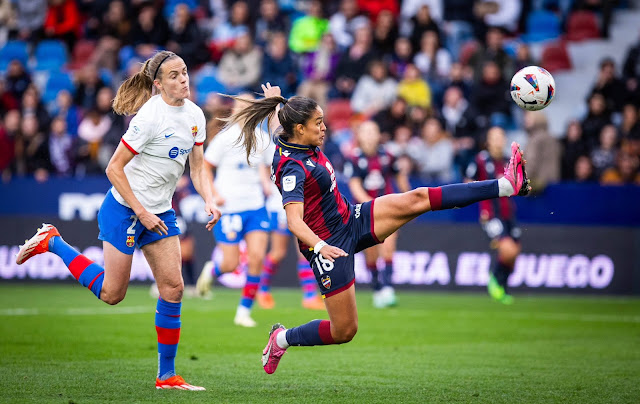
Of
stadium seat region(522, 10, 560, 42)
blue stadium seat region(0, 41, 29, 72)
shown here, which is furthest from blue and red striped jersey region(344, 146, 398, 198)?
blue stadium seat region(0, 41, 29, 72)

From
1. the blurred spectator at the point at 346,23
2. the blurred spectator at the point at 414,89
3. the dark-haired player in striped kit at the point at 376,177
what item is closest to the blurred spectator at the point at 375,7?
the blurred spectator at the point at 346,23

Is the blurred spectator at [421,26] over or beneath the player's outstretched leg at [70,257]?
over

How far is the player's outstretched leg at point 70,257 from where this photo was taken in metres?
7.82

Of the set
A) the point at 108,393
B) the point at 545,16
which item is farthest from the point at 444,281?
the point at 108,393

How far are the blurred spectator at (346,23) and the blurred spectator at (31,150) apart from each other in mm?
6919

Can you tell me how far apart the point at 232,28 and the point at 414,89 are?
5135 millimetres

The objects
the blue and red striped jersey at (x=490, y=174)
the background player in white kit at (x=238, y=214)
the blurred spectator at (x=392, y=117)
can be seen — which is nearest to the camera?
the background player in white kit at (x=238, y=214)

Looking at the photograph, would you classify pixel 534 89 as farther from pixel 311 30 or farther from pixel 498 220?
pixel 311 30

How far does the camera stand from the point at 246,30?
22188 millimetres

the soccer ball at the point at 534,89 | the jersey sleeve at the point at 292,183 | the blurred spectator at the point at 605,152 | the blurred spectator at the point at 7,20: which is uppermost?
the blurred spectator at the point at 7,20

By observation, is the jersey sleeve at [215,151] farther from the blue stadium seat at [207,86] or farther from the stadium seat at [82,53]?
the stadium seat at [82,53]

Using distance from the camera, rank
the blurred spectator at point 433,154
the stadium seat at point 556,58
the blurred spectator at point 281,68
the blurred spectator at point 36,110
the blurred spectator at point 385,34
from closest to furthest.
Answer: the blurred spectator at point 433,154 < the blurred spectator at point 281,68 < the blurred spectator at point 385,34 < the stadium seat at point 556,58 < the blurred spectator at point 36,110

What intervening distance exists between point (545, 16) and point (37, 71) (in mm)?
12566

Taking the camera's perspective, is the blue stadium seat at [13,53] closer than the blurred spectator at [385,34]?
No
